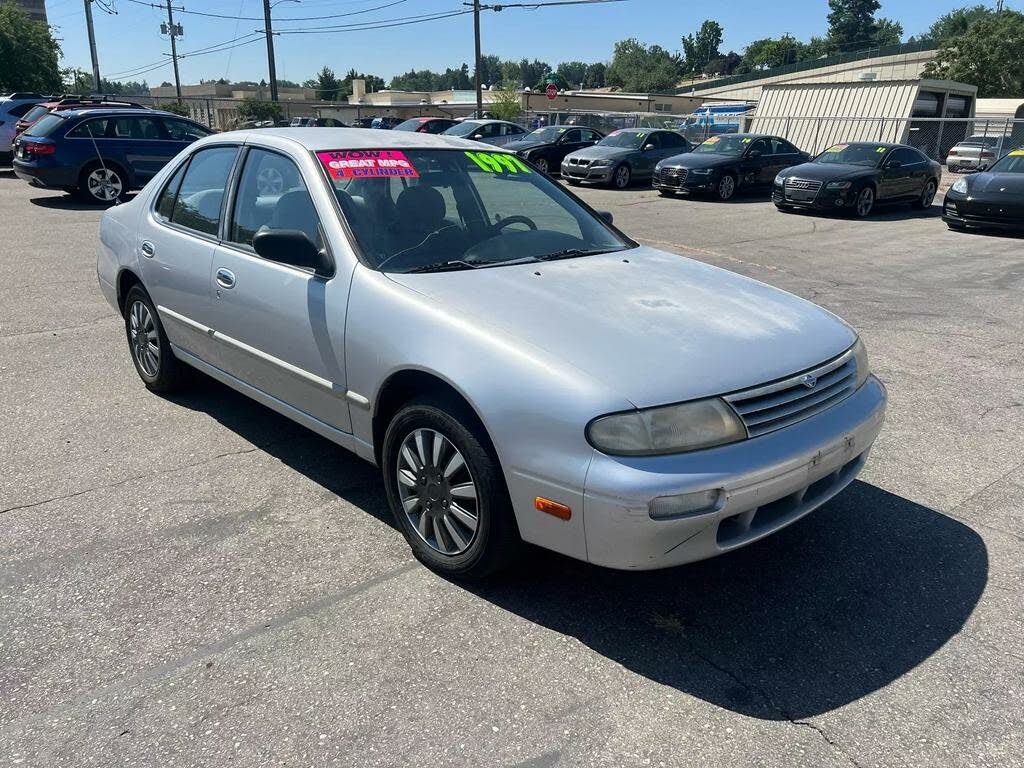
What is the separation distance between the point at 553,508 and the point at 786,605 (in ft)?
3.54

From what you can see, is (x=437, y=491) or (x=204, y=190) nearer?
(x=437, y=491)

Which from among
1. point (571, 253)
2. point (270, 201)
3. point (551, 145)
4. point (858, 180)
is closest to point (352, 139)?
point (270, 201)

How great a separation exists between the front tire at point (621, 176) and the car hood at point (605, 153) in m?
0.27

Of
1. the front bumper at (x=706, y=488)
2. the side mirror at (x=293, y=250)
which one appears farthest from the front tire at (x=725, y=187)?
the front bumper at (x=706, y=488)

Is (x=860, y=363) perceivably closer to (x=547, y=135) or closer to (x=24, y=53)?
(x=547, y=135)

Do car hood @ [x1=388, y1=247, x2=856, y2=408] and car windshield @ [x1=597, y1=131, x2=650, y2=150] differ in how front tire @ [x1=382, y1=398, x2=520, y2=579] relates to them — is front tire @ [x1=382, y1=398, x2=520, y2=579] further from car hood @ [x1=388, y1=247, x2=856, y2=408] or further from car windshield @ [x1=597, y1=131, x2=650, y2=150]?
car windshield @ [x1=597, y1=131, x2=650, y2=150]

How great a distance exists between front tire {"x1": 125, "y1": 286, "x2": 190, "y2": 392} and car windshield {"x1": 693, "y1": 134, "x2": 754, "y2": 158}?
16.2 metres

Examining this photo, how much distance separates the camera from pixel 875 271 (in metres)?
10.2

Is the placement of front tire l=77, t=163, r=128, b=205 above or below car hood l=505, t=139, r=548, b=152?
below

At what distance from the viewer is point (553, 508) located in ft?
8.77

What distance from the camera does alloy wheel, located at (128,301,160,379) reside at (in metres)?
5.00

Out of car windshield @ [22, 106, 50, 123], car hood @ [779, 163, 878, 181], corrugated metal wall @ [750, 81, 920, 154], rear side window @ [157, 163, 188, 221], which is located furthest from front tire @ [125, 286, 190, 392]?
corrugated metal wall @ [750, 81, 920, 154]

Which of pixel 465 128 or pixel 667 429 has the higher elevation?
pixel 465 128

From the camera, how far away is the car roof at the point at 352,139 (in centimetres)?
394
